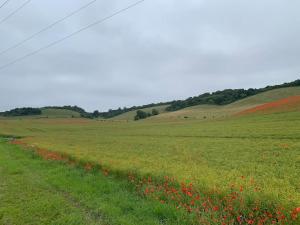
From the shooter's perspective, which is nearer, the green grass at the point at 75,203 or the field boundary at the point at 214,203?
the field boundary at the point at 214,203

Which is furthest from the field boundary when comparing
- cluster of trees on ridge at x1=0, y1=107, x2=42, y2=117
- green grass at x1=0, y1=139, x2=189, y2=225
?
cluster of trees on ridge at x1=0, y1=107, x2=42, y2=117

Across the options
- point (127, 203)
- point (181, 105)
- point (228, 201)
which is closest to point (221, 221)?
point (228, 201)

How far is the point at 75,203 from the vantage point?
9.56 meters

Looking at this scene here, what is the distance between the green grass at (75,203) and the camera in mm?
7926

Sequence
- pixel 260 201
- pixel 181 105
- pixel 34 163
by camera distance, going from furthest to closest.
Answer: pixel 181 105
pixel 34 163
pixel 260 201

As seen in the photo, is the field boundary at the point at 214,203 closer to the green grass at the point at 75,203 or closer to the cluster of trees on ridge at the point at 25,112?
the green grass at the point at 75,203

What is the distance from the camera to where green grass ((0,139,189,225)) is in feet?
26.0

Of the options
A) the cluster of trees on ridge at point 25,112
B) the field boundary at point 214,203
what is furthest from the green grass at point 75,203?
the cluster of trees on ridge at point 25,112

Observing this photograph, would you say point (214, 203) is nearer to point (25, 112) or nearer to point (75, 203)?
point (75, 203)

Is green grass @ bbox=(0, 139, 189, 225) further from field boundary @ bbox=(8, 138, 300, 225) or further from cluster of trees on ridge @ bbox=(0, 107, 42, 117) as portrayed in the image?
cluster of trees on ridge @ bbox=(0, 107, 42, 117)

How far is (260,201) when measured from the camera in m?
7.57

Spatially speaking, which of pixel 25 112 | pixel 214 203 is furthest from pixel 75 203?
pixel 25 112

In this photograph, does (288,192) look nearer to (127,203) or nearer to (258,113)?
(127,203)

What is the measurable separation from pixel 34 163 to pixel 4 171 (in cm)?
285
